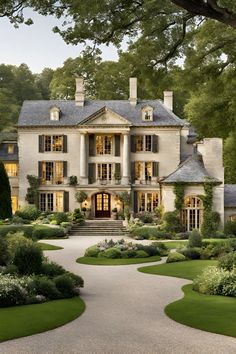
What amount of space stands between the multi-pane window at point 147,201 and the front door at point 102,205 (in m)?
2.87

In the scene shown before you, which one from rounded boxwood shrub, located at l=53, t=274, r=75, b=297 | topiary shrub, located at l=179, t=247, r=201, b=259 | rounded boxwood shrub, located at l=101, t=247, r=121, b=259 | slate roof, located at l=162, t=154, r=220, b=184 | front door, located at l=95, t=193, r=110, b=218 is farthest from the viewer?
front door, located at l=95, t=193, r=110, b=218

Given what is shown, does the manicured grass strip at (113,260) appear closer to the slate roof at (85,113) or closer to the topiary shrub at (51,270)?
the topiary shrub at (51,270)

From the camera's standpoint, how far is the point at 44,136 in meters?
51.0

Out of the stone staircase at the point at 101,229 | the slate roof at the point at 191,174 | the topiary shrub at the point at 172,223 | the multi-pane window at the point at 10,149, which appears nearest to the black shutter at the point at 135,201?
the stone staircase at the point at 101,229

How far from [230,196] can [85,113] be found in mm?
15815

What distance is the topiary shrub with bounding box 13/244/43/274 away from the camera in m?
18.2

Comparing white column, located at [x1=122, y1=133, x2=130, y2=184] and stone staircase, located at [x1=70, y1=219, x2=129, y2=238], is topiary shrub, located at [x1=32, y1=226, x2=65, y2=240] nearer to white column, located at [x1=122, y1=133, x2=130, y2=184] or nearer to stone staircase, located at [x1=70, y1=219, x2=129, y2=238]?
stone staircase, located at [x1=70, y1=219, x2=129, y2=238]

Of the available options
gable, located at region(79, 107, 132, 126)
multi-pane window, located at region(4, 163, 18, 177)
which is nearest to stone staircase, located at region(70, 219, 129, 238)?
gable, located at region(79, 107, 132, 126)

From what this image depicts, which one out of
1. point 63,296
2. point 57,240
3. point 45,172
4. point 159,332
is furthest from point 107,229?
point 159,332

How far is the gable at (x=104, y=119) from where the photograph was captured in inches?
1973

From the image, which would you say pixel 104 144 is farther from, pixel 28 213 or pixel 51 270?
pixel 51 270

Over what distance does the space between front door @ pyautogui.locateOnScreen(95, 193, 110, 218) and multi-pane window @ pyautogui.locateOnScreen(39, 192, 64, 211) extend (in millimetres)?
3181

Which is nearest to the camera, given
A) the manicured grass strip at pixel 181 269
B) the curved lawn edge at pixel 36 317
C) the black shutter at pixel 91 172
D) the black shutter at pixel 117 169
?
the curved lawn edge at pixel 36 317

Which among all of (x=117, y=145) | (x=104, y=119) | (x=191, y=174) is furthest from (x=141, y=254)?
(x=117, y=145)
